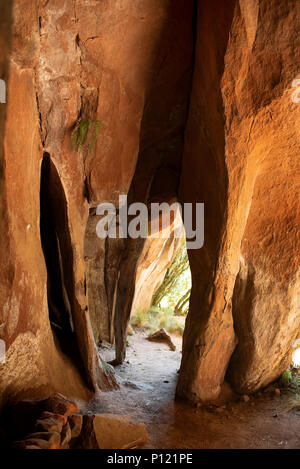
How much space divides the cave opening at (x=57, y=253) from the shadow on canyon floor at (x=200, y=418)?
97cm

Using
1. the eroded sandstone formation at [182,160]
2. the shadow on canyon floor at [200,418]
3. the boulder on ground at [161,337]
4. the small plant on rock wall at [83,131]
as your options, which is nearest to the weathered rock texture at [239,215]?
the eroded sandstone formation at [182,160]

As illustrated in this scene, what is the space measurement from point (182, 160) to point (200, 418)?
3497mm

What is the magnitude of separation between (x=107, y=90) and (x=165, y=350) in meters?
5.43

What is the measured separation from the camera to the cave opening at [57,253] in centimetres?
501

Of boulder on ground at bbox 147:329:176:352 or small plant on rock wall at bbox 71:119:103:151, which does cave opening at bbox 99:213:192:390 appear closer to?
boulder on ground at bbox 147:329:176:352

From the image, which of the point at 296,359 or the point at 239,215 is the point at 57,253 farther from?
the point at 296,359

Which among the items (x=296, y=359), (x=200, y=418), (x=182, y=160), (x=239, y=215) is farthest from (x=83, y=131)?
(x=296, y=359)

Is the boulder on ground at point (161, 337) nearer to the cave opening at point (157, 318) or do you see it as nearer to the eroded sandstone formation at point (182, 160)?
the cave opening at point (157, 318)

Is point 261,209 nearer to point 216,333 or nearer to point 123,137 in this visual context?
point 216,333

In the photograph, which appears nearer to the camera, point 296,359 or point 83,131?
point 83,131

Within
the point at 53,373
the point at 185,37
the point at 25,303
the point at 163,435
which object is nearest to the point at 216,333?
the point at 163,435

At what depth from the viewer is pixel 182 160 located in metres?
6.20

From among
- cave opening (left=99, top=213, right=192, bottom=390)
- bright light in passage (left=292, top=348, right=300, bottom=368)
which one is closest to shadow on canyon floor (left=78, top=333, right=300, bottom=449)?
cave opening (left=99, top=213, right=192, bottom=390)

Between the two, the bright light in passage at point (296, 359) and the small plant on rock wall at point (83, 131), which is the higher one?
the small plant on rock wall at point (83, 131)
